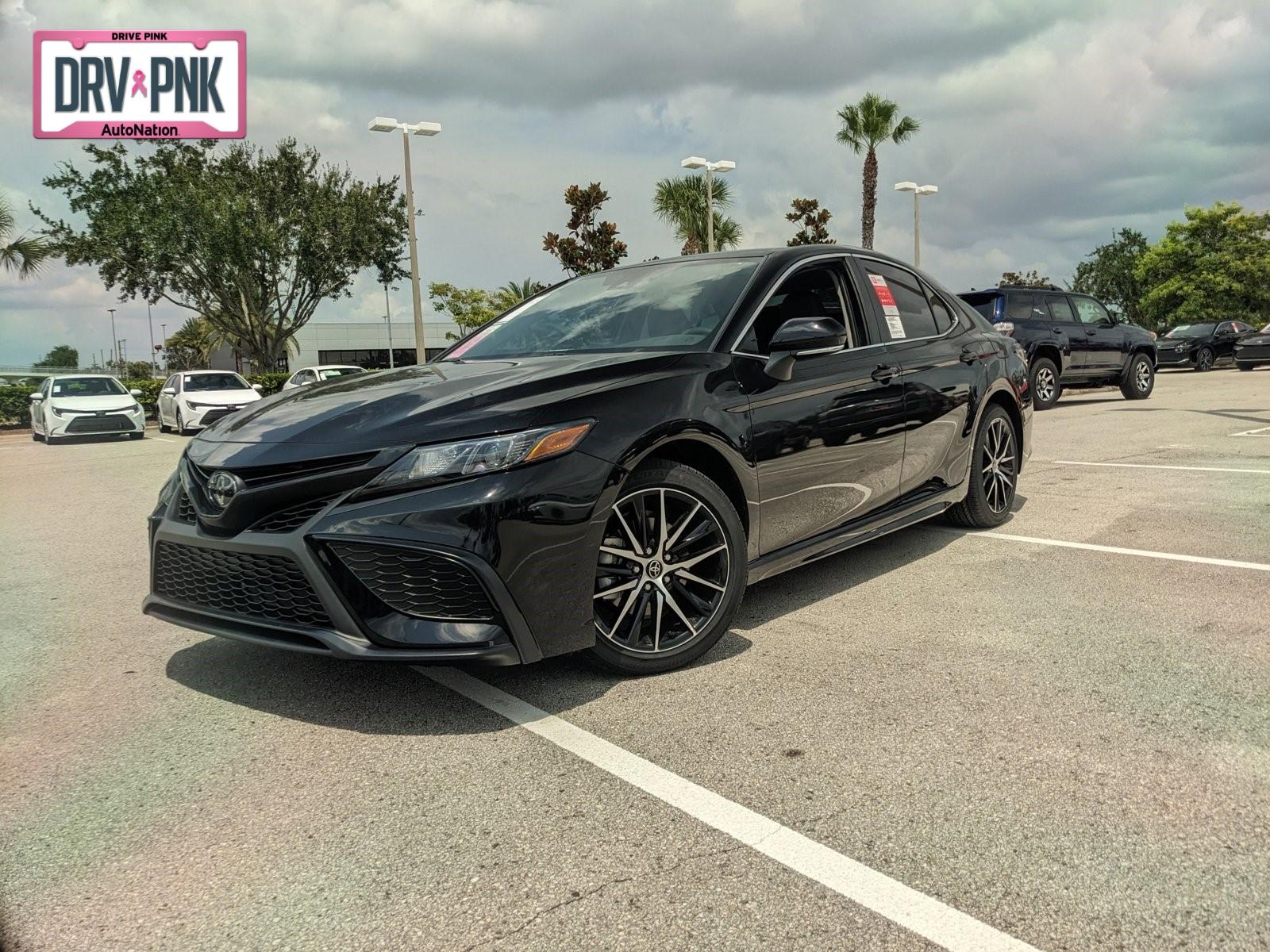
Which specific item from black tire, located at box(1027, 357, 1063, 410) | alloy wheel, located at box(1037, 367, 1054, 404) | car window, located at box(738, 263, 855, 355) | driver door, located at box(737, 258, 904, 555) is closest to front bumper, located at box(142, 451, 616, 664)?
driver door, located at box(737, 258, 904, 555)

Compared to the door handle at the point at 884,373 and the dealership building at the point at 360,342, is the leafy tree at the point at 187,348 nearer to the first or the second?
the dealership building at the point at 360,342

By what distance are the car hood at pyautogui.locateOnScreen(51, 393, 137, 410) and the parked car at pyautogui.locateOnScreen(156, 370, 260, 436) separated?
1.01m

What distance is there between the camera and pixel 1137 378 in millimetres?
16844

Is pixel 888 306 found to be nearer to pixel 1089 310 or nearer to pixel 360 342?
pixel 1089 310

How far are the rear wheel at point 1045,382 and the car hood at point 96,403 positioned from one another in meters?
17.1

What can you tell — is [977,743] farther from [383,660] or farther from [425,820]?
[383,660]

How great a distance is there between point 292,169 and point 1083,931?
33889 millimetres

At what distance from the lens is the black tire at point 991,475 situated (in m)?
5.71

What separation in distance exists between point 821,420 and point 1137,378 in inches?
586

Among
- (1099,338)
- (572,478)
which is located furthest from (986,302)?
(572,478)

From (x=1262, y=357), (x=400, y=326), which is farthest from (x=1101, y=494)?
(x=400, y=326)

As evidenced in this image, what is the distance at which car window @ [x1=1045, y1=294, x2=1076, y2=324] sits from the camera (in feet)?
50.7

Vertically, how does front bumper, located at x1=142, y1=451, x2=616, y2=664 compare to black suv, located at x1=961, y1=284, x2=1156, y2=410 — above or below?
below

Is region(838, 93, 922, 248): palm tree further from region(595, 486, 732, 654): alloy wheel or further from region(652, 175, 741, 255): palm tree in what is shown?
region(595, 486, 732, 654): alloy wheel
